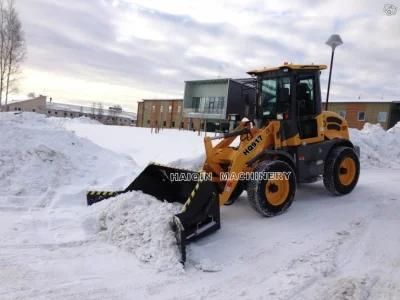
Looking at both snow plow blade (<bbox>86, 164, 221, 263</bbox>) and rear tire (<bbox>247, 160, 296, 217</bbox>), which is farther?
rear tire (<bbox>247, 160, 296, 217</bbox>)

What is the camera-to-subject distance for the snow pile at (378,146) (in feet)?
45.2

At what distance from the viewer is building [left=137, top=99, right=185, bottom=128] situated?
6188 centimetres

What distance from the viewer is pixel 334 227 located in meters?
6.21

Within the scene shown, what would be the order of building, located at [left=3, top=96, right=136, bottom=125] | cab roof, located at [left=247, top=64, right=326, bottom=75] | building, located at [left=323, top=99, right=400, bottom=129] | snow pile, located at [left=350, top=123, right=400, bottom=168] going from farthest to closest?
building, located at [left=3, top=96, right=136, bottom=125] → building, located at [left=323, top=99, right=400, bottom=129] → snow pile, located at [left=350, top=123, right=400, bottom=168] → cab roof, located at [left=247, top=64, right=326, bottom=75]

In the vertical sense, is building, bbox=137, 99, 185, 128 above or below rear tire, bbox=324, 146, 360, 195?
above

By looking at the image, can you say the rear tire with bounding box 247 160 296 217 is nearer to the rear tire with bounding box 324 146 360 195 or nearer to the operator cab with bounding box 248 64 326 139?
the operator cab with bounding box 248 64 326 139

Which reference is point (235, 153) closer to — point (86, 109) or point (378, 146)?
point (378, 146)

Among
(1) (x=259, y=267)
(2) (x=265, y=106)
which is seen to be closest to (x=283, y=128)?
(2) (x=265, y=106)

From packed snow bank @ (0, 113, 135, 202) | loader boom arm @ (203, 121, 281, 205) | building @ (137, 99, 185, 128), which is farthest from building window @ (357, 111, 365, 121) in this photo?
loader boom arm @ (203, 121, 281, 205)

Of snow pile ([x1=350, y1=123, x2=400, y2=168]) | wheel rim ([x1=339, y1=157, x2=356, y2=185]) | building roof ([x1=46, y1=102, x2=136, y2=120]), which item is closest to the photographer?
wheel rim ([x1=339, y1=157, x2=356, y2=185])

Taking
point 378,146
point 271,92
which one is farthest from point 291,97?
point 378,146

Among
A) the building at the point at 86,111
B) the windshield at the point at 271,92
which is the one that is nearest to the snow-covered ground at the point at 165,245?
the windshield at the point at 271,92

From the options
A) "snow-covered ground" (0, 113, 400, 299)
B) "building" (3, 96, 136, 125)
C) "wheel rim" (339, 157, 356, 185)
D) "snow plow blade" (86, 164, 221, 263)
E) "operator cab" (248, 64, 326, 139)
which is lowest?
"snow-covered ground" (0, 113, 400, 299)

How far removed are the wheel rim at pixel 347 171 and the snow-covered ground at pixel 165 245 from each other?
390 millimetres
